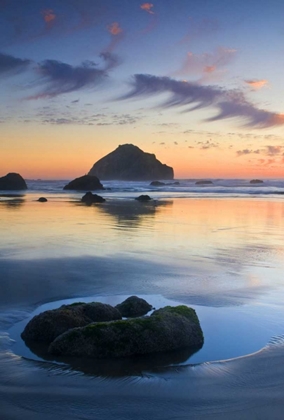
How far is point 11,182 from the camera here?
75.7m

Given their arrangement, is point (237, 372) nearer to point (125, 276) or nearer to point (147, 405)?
point (147, 405)

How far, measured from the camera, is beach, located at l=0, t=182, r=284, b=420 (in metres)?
5.52

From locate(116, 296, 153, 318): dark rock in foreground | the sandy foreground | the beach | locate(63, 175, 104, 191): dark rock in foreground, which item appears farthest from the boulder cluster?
locate(63, 175, 104, 191): dark rock in foreground

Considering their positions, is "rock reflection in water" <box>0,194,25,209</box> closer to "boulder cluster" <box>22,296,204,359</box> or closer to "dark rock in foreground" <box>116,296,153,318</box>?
"dark rock in foreground" <box>116,296,153,318</box>

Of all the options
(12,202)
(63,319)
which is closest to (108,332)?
(63,319)

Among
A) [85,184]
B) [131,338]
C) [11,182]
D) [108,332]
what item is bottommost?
[131,338]

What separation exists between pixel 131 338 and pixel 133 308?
1.73 metres

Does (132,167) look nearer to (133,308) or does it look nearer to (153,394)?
(133,308)

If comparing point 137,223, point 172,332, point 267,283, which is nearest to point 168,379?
point 172,332

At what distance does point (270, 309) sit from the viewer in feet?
30.3

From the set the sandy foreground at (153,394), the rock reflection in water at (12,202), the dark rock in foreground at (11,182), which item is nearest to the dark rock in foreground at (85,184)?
the dark rock in foreground at (11,182)

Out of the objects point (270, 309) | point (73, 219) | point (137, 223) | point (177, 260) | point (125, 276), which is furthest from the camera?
point (73, 219)

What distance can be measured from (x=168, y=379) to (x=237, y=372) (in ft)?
3.28

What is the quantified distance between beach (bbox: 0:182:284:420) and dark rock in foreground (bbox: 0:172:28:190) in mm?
55346
